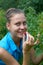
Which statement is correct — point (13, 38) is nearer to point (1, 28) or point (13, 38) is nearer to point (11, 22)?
point (11, 22)

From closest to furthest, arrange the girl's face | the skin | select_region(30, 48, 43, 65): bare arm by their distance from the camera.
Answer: the skin, the girl's face, select_region(30, 48, 43, 65): bare arm

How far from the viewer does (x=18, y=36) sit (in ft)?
9.64

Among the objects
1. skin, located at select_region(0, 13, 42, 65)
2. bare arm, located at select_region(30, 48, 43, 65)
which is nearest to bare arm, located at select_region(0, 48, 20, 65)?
skin, located at select_region(0, 13, 42, 65)

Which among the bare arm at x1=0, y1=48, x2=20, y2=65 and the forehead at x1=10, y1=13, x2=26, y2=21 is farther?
the forehead at x1=10, y1=13, x2=26, y2=21

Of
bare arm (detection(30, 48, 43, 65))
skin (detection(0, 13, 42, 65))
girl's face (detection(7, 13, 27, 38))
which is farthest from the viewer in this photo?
bare arm (detection(30, 48, 43, 65))

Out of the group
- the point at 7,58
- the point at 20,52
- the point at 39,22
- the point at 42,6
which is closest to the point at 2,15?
the point at 39,22

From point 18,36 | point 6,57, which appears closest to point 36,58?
point 18,36

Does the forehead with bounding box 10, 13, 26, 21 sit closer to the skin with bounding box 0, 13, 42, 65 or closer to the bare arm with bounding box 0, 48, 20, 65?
the skin with bounding box 0, 13, 42, 65

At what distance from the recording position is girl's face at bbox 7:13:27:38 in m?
2.88

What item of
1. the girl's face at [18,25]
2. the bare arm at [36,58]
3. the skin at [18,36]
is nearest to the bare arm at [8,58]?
the skin at [18,36]

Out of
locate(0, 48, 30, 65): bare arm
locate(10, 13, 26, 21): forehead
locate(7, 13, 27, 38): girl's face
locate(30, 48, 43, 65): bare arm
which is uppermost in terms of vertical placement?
locate(10, 13, 26, 21): forehead

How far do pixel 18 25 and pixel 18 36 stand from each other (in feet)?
0.39

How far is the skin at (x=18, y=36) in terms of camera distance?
2719 mm

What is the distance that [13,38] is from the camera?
9.98 ft
